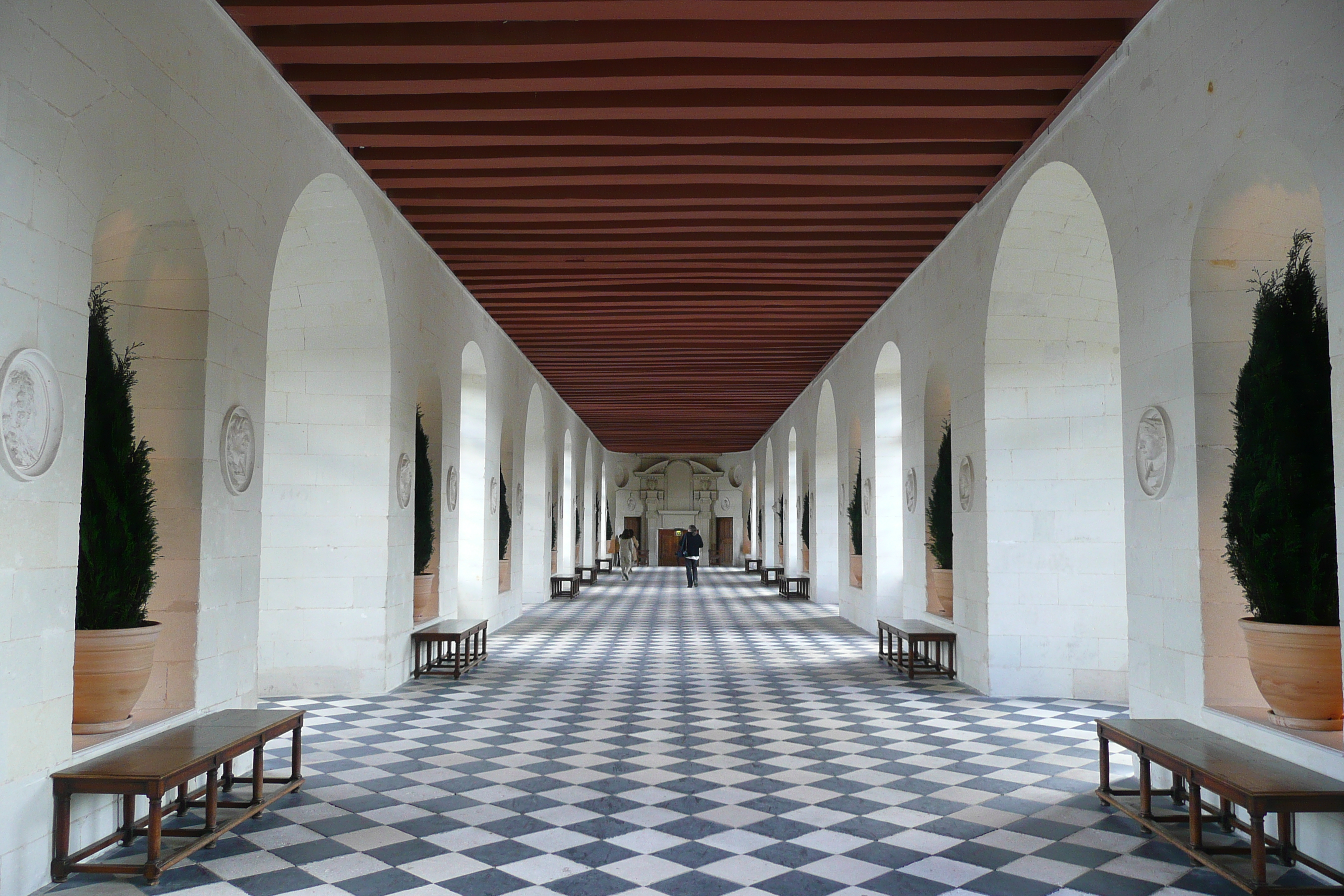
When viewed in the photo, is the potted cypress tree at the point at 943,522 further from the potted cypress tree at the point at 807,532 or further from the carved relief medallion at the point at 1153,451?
the potted cypress tree at the point at 807,532

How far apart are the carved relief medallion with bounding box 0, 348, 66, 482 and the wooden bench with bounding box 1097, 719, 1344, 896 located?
4.24m

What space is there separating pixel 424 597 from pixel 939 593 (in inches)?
193

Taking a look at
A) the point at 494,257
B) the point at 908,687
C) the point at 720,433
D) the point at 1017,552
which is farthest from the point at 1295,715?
the point at 720,433

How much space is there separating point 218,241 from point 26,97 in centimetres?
148

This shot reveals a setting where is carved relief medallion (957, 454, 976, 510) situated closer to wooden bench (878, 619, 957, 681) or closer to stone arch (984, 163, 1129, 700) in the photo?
stone arch (984, 163, 1129, 700)

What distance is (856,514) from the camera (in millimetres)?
12641

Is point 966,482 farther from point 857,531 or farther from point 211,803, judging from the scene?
point 211,803

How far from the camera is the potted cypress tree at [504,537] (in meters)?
12.6

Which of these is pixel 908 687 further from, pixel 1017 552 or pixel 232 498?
pixel 232 498

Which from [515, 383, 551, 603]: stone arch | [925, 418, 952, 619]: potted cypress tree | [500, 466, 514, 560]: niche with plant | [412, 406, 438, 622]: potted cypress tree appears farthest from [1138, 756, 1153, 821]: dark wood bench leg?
[515, 383, 551, 603]: stone arch

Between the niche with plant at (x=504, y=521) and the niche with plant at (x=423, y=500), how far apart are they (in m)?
3.51

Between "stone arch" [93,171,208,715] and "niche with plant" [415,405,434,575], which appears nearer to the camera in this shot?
"stone arch" [93,171,208,715]

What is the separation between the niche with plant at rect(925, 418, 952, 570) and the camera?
8.70m

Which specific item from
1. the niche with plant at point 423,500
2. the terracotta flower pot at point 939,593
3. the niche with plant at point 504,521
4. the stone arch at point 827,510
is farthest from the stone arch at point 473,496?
the stone arch at point 827,510
